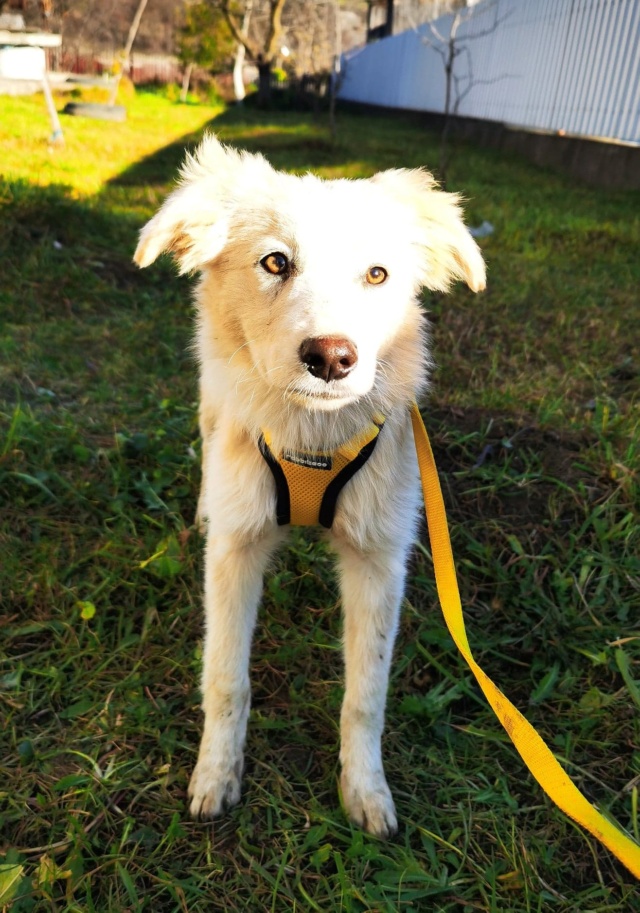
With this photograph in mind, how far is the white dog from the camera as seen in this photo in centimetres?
170

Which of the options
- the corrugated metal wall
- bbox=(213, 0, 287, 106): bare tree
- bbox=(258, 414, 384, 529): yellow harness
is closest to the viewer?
bbox=(258, 414, 384, 529): yellow harness

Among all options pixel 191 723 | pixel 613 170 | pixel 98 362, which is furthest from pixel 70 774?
pixel 613 170

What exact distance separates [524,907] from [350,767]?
0.51m

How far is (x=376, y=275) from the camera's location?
5.66 feet

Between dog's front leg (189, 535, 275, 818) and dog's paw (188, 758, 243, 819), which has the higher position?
dog's front leg (189, 535, 275, 818)

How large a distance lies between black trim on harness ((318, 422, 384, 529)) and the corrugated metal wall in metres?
8.20

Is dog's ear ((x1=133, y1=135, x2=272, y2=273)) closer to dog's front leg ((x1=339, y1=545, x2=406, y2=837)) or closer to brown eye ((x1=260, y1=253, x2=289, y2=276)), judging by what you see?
brown eye ((x1=260, y1=253, x2=289, y2=276))

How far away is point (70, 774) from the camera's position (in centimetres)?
190

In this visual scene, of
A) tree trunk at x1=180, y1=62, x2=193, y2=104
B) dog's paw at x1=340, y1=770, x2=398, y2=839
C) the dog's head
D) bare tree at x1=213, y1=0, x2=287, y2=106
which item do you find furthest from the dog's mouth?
tree trunk at x1=180, y1=62, x2=193, y2=104

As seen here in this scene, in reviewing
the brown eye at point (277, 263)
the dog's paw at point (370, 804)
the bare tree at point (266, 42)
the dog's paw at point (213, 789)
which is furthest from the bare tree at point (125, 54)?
the dog's paw at point (370, 804)

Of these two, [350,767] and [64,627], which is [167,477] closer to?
[64,627]

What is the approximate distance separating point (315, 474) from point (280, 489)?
0.33 ft

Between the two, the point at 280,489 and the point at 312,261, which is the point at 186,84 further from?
the point at 280,489

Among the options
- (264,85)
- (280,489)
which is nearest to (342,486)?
(280,489)
